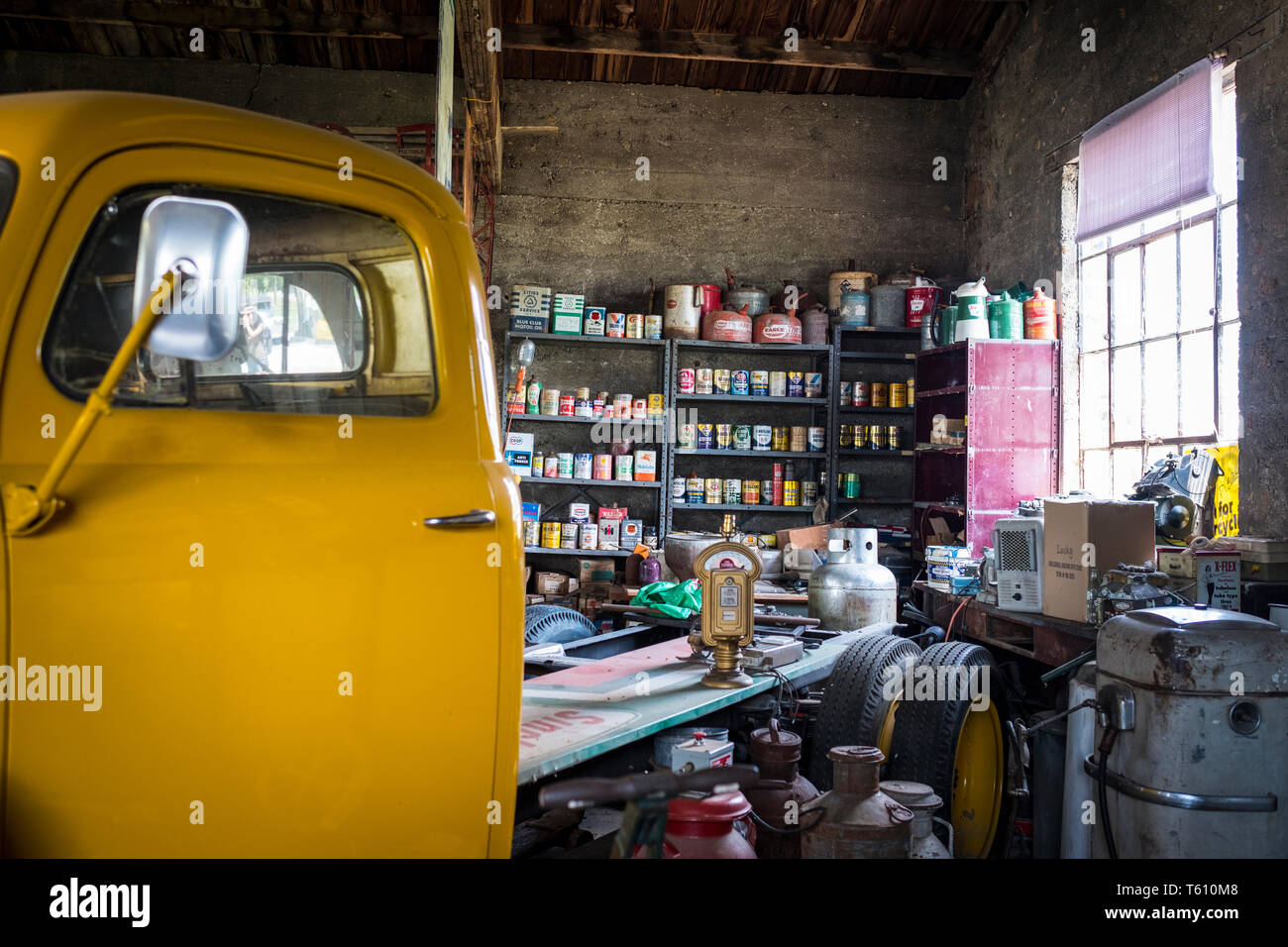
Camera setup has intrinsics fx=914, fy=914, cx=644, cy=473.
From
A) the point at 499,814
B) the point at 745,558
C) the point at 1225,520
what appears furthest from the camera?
the point at 1225,520

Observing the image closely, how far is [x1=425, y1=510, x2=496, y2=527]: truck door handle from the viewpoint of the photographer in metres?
1.59

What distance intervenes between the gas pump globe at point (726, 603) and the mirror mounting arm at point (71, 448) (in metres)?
1.99

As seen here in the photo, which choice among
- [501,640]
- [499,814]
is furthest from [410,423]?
[499,814]

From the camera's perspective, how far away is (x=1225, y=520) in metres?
5.38

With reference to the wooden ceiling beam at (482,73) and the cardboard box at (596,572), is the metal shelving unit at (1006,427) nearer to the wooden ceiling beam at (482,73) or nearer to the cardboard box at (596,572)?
the cardboard box at (596,572)

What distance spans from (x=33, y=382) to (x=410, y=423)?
1.89ft

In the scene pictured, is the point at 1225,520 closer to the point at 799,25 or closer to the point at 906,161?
the point at 906,161

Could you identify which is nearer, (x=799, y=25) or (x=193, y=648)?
(x=193, y=648)

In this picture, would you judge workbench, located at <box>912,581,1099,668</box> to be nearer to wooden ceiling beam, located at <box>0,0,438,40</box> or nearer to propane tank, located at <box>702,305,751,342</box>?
propane tank, located at <box>702,305,751,342</box>

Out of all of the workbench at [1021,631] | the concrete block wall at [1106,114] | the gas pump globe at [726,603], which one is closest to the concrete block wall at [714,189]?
the concrete block wall at [1106,114]

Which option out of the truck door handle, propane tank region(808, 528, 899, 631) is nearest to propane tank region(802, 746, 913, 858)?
the truck door handle

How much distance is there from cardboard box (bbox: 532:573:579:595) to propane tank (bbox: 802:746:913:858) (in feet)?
18.8

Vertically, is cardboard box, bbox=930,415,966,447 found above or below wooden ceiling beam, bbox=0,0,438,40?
below
